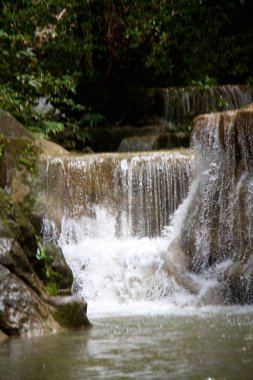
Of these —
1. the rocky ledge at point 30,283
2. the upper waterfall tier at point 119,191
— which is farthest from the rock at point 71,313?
the upper waterfall tier at point 119,191

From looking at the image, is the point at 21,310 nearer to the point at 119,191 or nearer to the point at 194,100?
the point at 119,191

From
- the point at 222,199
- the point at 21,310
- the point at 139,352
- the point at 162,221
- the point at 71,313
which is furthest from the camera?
the point at 162,221

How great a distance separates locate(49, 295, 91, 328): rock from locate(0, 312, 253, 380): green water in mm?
143

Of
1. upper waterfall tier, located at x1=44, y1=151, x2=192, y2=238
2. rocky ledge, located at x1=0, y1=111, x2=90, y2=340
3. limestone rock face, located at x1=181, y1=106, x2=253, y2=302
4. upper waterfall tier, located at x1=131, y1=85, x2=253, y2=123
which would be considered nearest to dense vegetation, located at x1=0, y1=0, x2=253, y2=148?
upper waterfall tier, located at x1=131, y1=85, x2=253, y2=123

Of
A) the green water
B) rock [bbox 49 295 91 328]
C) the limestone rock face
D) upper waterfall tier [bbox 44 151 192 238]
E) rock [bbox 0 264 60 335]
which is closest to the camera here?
the green water

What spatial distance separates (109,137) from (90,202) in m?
4.42

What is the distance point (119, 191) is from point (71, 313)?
5.16m

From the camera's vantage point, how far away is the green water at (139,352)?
356cm

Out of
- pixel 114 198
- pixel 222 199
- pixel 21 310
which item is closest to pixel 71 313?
pixel 21 310

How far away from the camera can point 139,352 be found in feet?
14.1

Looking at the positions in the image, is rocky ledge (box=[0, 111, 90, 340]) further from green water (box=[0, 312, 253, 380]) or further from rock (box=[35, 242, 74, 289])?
green water (box=[0, 312, 253, 380])

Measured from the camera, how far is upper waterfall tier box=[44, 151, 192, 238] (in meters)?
10.8

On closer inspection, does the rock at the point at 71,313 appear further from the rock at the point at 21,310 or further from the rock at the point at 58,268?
the rock at the point at 58,268

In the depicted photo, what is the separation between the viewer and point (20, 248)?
639 centimetres
